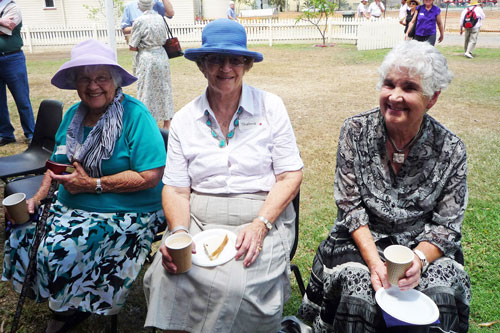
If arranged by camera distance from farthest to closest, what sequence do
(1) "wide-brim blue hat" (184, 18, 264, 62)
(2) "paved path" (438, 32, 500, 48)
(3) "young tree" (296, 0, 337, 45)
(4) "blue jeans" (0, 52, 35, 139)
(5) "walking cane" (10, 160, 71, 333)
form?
(3) "young tree" (296, 0, 337, 45)
(2) "paved path" (438, 32, 500, 48)
(4) "blue jeans" (0, 52, 35, 139)
(5) "walking cane" (10, 160, 71, 333)
(1) "wide-brim blue hat" (184, 18, 264, 62)

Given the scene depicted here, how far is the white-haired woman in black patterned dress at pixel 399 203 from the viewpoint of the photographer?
1.88 meters

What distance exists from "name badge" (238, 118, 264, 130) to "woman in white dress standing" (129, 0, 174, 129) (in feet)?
12.8

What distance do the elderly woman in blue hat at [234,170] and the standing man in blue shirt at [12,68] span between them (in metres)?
4.47

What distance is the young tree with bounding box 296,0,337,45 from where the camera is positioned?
60.9 feet

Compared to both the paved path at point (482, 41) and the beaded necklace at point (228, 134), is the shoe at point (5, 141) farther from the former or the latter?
the paved path at point (482, 41)

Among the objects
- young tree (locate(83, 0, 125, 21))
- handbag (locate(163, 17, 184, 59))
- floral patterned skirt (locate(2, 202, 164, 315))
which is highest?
young tree (locate(83, 0, 125, 21))

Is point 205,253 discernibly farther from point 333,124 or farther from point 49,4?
point 49,4

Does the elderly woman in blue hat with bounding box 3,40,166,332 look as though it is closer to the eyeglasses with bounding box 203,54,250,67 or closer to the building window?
the eyeglasses with bounding box 203,54,250,67

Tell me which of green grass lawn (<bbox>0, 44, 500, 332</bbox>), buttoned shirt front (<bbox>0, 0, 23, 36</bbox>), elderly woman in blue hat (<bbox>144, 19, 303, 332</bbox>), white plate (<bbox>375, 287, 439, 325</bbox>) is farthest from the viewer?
buttoned shirt front (<bbox>0, 0, 23, 36</bbox>)

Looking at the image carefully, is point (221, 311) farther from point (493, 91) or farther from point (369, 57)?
point (369, 57)

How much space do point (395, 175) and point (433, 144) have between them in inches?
9.8

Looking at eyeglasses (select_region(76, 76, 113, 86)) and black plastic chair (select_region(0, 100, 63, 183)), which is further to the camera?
black plastic chair (select_region(0, 100, 63, 183))

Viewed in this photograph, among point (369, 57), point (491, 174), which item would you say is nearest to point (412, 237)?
point (491, 174)

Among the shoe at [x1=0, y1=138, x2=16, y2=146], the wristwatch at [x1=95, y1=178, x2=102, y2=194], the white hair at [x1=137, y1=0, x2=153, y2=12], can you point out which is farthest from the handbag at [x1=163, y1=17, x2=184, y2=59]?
the wristwatch at [x1=95, y1=178, x2=102, y2=194]
